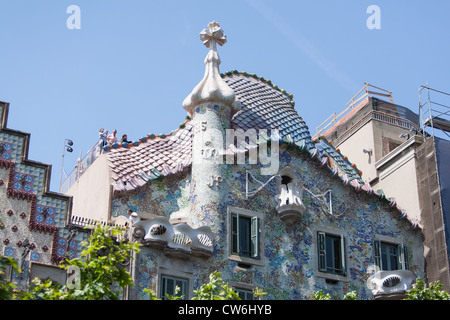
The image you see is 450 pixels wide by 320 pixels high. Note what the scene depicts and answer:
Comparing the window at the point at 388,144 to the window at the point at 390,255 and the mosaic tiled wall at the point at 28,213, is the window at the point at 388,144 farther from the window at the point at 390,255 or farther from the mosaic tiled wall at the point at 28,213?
the mosaic tiled wall at the point at 28,213

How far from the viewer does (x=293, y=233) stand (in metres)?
28.5

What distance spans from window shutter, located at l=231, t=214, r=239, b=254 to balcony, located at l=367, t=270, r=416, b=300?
3.86m

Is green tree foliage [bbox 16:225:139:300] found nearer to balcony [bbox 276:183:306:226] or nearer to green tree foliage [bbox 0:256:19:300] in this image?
green tree foliage [bbox 0:256:19:300]

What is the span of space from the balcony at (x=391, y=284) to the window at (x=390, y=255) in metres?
0.69

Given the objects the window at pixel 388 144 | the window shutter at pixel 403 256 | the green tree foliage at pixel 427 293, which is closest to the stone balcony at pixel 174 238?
the green tree foliage at pixel 427 293

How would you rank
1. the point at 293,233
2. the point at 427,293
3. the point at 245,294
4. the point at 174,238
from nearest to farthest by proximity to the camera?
the point at 427,293 < the point at 174,238 < the point at 245,294 < the point at 293,233

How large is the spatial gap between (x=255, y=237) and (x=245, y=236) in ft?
0.86

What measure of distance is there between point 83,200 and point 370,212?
7.72m

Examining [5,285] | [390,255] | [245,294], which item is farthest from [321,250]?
[5,285]

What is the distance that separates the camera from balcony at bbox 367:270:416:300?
28.2 metres

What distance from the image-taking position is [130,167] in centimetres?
2878

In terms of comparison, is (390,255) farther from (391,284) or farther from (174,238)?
(174,238)
